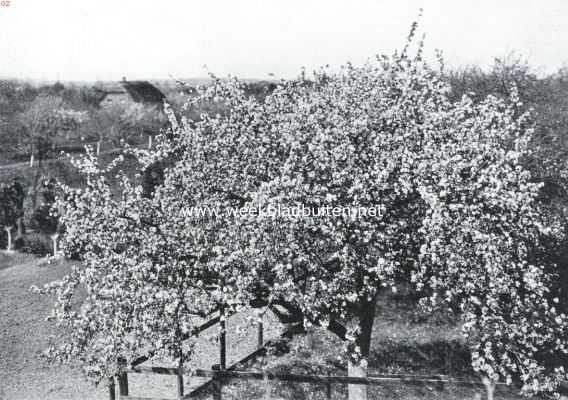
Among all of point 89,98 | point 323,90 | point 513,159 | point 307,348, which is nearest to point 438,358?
point 307,348

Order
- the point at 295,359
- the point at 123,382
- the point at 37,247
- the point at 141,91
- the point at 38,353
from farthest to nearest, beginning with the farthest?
the point at 141,91, the point at 37,247, the point at 38,353, the point at 295,359, the point at 123,382

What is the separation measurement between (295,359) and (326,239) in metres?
7.61

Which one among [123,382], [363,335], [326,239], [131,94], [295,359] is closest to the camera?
[326,239]

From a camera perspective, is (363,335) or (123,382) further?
(363,335)

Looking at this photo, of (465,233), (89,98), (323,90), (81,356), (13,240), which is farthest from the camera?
(89,98)

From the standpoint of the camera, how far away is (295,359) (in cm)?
1606

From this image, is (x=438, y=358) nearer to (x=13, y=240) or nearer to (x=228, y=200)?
(x=228, y=200)

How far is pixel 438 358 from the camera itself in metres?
16.4

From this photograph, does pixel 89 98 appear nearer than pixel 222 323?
No

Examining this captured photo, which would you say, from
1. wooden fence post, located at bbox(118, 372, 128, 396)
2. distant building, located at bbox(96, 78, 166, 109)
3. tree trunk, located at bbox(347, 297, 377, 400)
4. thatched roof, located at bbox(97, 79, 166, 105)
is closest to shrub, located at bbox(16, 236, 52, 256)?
wooden fence post, located at bbox(118, 372, 128, 396)

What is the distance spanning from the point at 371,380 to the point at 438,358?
278 inches

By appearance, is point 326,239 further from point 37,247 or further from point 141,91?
point 141,91

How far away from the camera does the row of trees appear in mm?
9352

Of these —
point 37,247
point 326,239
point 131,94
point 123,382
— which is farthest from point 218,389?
point 131,94
